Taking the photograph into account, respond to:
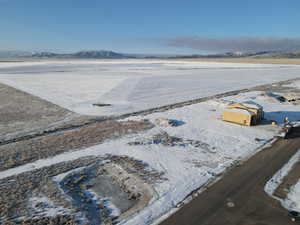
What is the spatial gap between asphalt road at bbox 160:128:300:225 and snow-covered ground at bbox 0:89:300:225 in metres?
0.56

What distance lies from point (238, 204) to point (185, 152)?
15.2 feet

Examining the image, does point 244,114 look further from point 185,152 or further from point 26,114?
point 26,114

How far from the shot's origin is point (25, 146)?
1252cm

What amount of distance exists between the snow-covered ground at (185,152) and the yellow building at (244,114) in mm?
507

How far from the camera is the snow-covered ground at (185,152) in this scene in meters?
8.57

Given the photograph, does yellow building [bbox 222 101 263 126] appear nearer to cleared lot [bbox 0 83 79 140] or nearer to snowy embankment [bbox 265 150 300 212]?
snowy embankment [bbox 265 150 300 212]

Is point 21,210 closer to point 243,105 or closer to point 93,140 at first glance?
point 93,140

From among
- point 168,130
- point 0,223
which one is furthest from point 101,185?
point 168,130

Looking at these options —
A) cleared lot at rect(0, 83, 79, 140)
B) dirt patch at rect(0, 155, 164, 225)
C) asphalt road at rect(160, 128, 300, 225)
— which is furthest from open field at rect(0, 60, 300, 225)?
cleared lot at rect(0, 83, 79, 140)

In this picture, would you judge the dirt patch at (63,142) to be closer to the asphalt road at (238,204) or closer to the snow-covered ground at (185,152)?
the snow-covered ground at (185,152)

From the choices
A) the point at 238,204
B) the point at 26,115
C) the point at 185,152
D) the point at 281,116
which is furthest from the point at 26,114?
the point at 281,116

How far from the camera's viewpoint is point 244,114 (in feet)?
54.1

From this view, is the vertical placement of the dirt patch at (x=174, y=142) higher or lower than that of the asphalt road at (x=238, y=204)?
higher

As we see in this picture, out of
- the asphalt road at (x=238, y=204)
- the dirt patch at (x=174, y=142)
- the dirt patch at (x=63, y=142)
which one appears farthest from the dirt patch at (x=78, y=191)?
the dirt patch at (x=174, y=142)
